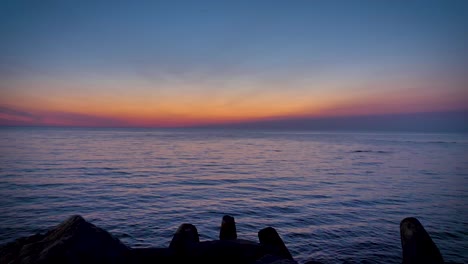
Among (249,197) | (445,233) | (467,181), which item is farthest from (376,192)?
(467,181)

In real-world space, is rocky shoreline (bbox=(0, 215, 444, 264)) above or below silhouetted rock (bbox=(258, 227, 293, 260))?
above

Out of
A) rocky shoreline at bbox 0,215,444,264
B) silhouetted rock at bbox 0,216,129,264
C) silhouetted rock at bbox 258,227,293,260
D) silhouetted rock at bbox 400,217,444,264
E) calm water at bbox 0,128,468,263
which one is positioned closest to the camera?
silhouetted rock at bbox 0,216,129,264

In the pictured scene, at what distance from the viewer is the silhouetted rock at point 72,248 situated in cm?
359

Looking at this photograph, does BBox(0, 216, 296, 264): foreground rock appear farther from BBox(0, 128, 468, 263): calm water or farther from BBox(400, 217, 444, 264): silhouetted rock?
BBox(0, 128, 468, 263): calm water

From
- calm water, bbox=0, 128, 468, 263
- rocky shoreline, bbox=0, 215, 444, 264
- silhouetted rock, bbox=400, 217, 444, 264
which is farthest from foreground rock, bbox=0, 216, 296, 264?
calm water, bbox=0, 128, 468, 263

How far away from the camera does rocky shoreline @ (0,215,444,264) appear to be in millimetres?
3713

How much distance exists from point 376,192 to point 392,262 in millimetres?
10501

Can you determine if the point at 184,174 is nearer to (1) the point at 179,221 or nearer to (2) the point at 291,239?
(1) the point at 179,221

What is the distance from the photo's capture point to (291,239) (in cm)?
926

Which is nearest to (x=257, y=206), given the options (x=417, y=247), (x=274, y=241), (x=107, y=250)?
(x=274, y=241)

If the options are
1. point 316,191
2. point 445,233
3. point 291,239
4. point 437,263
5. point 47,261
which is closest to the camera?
point 47,261

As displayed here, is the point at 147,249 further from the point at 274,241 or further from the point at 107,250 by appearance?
the point at 274,241

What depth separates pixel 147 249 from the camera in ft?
16.1

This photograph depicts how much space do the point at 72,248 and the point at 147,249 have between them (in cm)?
147
